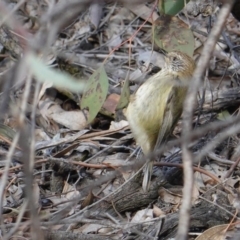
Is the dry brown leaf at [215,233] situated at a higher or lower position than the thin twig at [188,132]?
lower

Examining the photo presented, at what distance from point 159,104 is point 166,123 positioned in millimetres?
156

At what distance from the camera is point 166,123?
4.87 metres

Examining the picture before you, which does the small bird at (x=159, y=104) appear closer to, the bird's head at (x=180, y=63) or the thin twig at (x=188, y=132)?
the bird's head at (x=180, y=63)

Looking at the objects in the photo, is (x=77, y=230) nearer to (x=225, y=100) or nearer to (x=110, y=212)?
(x=110, y=212)

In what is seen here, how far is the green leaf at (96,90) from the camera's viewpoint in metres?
4.51

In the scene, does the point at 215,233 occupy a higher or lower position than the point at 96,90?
lower

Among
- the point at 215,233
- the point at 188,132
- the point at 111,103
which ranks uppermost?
the point at 188,132

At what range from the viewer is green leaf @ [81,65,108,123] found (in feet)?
14.8

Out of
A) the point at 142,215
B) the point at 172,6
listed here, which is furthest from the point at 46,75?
the point at 142,215

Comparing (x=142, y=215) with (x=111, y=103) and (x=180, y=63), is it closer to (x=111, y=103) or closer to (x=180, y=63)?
(x=180, y=63)

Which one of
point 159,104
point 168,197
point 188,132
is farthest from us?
point 159,104

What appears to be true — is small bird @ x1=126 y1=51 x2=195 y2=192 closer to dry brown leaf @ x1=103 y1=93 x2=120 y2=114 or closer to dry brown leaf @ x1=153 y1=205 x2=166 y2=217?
dry brown leaf @ x1=153 y1=205 x2=166 y2=217

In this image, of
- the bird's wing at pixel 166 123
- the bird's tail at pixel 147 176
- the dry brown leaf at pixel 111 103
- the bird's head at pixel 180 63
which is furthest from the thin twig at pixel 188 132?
the dry brown leaf at pixel 111 103

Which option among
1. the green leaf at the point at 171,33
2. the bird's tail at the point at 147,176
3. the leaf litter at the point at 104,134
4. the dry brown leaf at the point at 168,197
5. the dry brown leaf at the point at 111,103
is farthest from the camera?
the dry brown leaf at the point at 111,103
